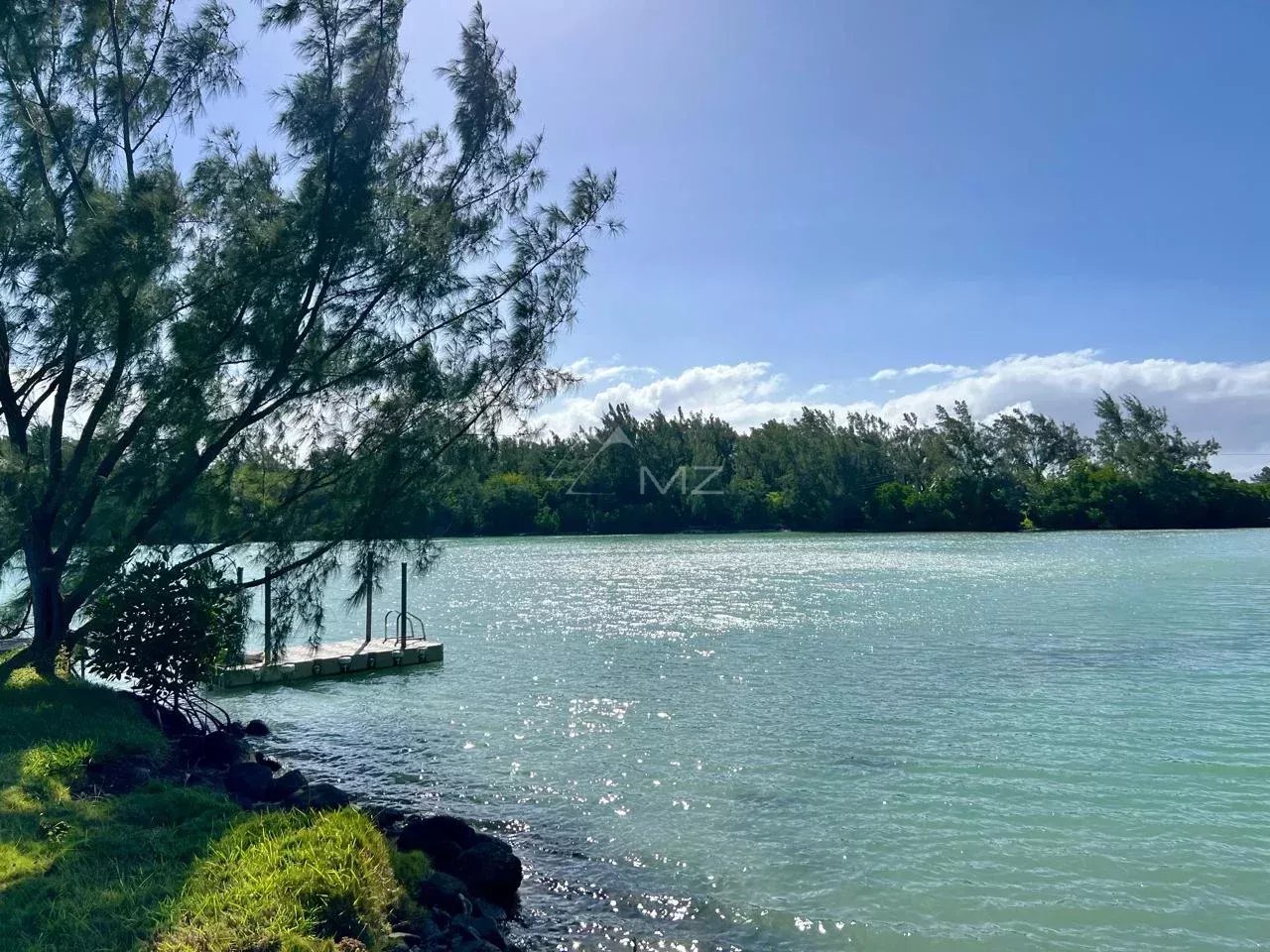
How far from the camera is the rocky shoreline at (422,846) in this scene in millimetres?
6312

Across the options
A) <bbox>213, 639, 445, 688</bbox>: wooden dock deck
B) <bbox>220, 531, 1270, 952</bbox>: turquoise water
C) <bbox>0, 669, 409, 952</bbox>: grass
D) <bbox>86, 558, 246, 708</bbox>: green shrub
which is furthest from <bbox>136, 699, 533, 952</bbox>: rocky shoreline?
<bbox>213, 639, 445, 688</bbox>: wooden dock deck

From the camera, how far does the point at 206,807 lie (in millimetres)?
7641

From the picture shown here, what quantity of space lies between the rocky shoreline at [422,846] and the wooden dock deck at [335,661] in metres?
8.32

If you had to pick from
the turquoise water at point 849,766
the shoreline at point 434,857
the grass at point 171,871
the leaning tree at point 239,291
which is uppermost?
the leaning tree at point 239,291

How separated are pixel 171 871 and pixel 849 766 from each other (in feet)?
29.5

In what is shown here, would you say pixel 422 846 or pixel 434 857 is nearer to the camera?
pixel 434 857

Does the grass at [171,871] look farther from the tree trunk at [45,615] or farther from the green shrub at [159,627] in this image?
the tree trunk at [45,615]

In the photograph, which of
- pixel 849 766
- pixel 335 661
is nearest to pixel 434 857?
pixel 849 766

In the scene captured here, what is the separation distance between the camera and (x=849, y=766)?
1235 cm

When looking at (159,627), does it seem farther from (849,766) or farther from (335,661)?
(335,661)

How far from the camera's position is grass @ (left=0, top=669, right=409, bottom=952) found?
490cm

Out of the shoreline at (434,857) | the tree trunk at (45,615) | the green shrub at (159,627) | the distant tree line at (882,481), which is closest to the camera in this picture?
the shoreline at (434,857)

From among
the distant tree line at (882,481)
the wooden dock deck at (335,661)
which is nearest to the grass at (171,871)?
the wooden dock deck at (335,661)

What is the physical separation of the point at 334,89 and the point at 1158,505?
98421mm
